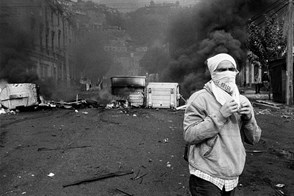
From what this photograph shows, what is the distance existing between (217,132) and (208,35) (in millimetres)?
23798

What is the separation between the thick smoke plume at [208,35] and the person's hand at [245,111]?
18.4m

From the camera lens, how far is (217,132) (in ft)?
6.35

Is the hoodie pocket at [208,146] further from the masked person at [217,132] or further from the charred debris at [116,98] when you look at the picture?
the charred debris at [116,98]

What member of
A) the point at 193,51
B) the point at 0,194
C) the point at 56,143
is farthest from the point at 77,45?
the point at 0,194

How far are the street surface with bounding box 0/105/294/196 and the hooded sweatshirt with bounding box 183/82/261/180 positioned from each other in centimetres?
219

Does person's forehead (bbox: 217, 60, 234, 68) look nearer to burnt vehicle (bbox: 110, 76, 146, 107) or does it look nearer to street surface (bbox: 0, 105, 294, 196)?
street surface (bbox: 0, 105, 294, 196)

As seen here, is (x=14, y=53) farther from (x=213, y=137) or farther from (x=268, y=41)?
(x=213, y=137)

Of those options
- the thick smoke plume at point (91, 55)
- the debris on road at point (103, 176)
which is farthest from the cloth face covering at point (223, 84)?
the thick smoke plume at point (91, 55)

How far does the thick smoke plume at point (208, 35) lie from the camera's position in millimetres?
22047

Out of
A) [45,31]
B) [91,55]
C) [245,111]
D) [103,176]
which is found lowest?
[103,176]

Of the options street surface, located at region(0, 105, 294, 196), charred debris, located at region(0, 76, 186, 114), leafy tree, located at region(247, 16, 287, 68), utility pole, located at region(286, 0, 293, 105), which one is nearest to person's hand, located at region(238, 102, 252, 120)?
street surface, located at region(0, 105, 294, 196)

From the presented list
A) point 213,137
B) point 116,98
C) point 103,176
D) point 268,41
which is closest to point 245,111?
point 213,137

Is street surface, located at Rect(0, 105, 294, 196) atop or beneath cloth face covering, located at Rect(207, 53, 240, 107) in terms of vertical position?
beneath

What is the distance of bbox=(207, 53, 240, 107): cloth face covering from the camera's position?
1999mm
